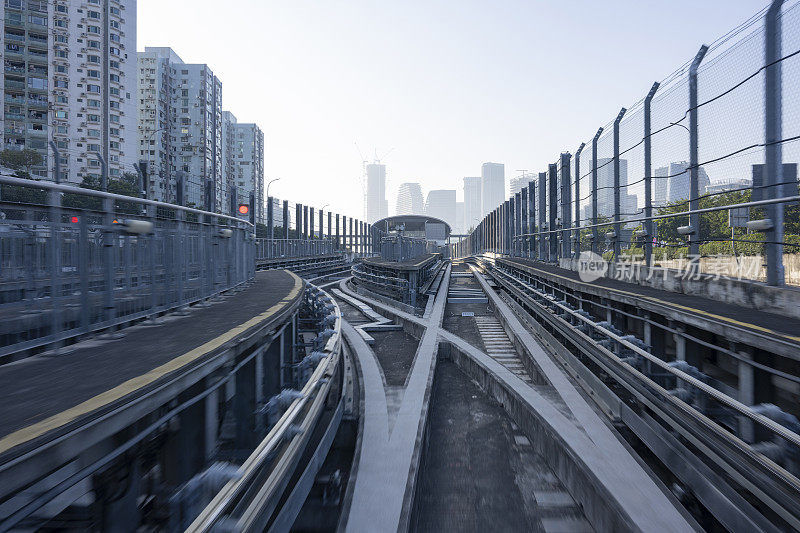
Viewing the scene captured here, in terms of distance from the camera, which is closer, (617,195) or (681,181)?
(681,181)

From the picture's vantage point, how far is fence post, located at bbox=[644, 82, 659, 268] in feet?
28.6

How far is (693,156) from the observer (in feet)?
24.7

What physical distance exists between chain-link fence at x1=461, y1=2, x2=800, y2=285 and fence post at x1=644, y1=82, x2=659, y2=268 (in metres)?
0.02

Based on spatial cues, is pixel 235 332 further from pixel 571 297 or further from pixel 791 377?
pixel 571 297

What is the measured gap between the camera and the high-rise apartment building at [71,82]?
55562 millimetres

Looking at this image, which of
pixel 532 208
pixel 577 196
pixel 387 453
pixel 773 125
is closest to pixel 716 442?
pixel 387 453

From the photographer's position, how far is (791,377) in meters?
3.60

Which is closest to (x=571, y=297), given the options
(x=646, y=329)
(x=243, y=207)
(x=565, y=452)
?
(x=646, y=329)

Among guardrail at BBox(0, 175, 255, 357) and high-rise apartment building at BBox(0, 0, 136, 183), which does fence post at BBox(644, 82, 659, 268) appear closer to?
guardrail at BBox(0, 175, 255, 357)

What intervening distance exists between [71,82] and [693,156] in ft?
249

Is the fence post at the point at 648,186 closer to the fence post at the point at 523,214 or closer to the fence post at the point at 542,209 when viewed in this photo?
the fence post at the point at 542,209

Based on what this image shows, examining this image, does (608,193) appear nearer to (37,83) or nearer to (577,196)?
(577,196)

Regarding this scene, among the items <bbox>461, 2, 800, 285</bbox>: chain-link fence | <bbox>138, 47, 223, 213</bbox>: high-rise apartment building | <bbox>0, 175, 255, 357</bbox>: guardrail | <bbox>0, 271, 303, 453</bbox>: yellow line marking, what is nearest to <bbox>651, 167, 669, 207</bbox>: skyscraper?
<bbox>461, 2, 800, 285</bbox>: chain-link fence

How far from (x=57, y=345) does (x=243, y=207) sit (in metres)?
23.4
